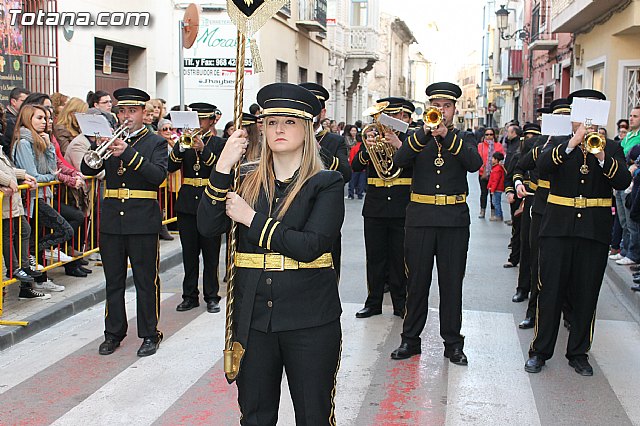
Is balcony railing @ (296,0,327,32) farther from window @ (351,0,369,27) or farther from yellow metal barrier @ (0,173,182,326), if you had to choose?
yellow metal barrier @ (0,173,182,326)

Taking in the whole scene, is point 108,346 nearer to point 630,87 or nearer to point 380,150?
point 380,150

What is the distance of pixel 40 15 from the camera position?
13.4m

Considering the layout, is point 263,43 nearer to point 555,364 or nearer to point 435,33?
point 555,364

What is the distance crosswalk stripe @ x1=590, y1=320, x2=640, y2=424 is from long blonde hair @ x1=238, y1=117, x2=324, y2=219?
10.4 ft

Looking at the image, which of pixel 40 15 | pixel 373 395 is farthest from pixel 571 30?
pixel 373 395

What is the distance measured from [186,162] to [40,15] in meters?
6.21

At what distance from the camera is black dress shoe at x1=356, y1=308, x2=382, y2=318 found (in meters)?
8.44

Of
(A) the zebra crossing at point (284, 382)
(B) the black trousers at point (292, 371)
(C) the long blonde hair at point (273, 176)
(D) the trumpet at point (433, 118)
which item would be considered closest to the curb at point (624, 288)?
(A) the zebra crossing at point (284, 382)

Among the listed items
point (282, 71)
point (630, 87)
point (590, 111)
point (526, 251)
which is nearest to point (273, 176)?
point (590, 111)

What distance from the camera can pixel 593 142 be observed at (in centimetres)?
609

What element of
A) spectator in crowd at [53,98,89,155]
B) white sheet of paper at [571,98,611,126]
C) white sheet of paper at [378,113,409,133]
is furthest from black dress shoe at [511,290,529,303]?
spectator in crowd at [53,98,89,155]

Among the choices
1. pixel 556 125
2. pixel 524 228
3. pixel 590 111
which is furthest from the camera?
pixel 524 228

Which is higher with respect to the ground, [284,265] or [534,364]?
[284,265]

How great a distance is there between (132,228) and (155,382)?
137 cm
